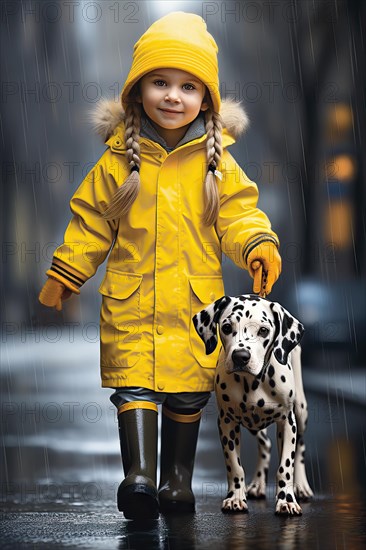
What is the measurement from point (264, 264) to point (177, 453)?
796 millimetres

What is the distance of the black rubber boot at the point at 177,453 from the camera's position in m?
4.85

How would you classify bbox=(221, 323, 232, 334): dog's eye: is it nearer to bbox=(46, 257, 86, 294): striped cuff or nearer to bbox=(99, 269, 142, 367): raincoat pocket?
bbox=(99, 269, 142, 367): raincoat pocket

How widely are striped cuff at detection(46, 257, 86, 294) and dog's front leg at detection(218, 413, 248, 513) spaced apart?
80 cm

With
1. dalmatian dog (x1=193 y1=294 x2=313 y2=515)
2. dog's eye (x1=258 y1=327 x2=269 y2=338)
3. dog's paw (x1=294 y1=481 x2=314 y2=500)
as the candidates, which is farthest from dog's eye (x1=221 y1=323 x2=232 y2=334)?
dog's paw (x1=294 y1=481 x2=314 y2=500)

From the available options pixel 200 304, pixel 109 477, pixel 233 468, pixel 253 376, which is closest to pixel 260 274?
pixel 200 304

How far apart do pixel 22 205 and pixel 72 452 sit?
23.8 feet

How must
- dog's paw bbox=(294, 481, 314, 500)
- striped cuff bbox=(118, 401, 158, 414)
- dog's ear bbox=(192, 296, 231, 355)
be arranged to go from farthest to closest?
dog's paw bbox=(294, 481, 314, 500)
striped cuff bbox=(118, 401, 158, 414)
dog's ear bbox=(192, 296, 231, 355)

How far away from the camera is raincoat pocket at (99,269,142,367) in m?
4.84

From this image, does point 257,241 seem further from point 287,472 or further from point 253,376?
point 287,472

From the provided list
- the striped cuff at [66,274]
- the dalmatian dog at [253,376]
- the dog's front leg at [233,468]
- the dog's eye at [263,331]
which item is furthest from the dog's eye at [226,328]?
the striped cuff at [66,274]

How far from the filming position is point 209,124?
16.4 feet

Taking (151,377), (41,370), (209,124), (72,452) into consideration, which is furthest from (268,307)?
(41,370)

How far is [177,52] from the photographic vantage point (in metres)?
4.82

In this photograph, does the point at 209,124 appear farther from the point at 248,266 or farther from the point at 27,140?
the point at 27,140
